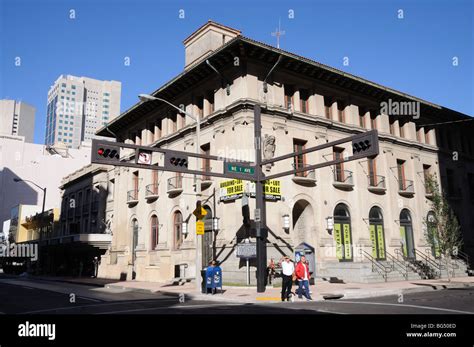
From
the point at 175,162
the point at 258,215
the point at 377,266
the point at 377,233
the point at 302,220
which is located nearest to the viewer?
the point at 175,162

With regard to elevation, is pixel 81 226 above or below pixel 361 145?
below

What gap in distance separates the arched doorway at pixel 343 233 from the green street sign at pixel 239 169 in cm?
962

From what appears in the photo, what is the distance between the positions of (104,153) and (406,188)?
2396cm

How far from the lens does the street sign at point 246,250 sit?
70.3ft

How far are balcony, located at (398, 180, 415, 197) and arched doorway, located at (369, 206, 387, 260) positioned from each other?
292 centimetres

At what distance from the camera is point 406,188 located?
31406 mm

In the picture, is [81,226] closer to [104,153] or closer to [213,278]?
[213,278]

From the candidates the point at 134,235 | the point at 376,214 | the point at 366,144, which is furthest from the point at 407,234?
the point at 134,235

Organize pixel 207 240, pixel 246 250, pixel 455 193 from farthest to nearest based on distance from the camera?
pixel 455 193
pixel 207 240
pixel 246 250

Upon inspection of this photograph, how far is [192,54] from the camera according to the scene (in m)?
32.3

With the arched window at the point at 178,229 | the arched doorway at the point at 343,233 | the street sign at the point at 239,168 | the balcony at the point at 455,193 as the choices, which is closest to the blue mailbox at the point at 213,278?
the street sign at the point at 239,168

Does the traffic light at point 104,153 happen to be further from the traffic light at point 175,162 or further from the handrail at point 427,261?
the handrail at point 427,261

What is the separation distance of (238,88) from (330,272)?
1237 cm
